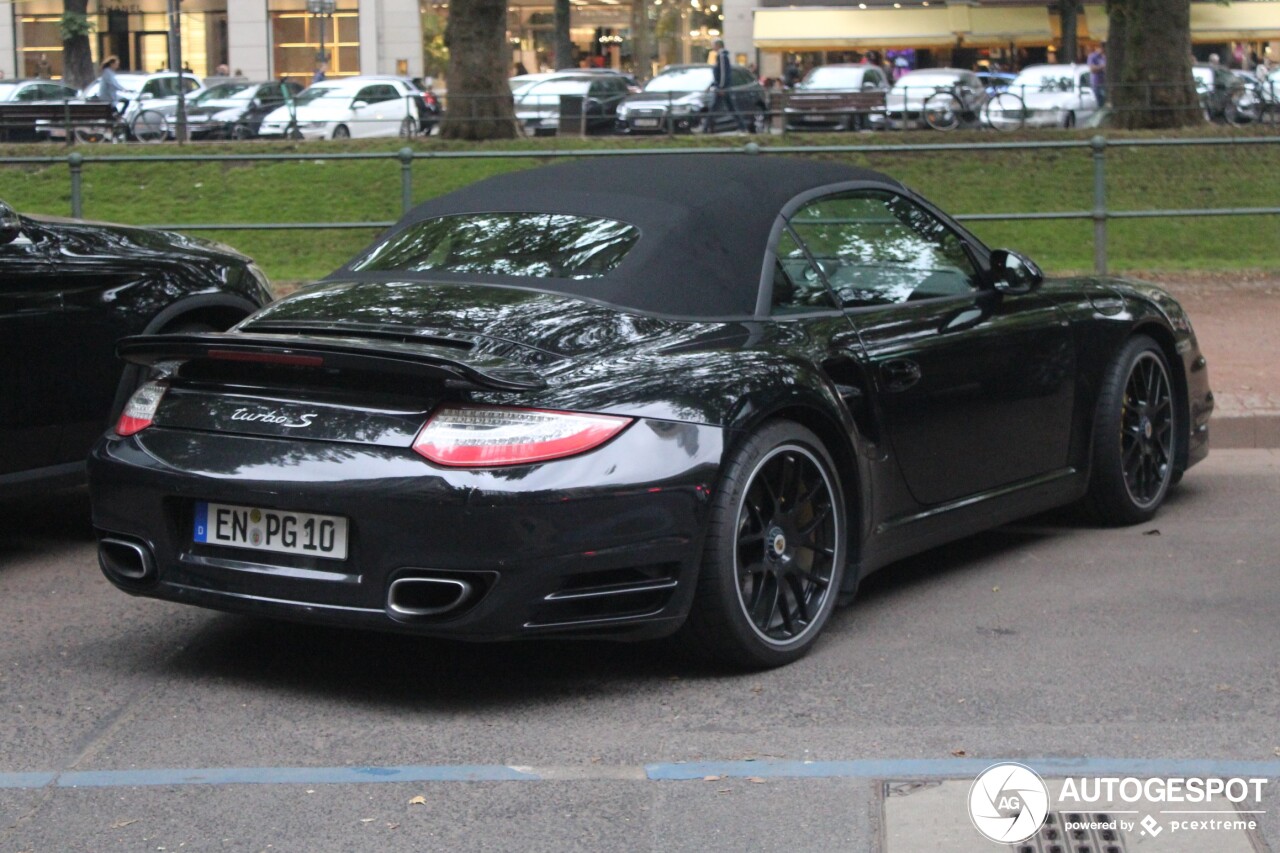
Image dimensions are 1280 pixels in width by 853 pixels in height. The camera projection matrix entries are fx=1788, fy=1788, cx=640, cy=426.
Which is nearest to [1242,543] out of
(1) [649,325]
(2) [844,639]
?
(2) [844,639]

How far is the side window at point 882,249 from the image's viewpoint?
568 centimetres

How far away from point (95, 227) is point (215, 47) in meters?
54.2

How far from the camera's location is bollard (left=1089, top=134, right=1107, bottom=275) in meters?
12.4

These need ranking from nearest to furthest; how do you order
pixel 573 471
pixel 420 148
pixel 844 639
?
pixel 573 471, pixel 844 639, pixel 420 148

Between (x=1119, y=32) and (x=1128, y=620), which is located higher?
(x=1119, y=32)

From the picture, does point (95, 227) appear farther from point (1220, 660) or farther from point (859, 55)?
point (859, 55)

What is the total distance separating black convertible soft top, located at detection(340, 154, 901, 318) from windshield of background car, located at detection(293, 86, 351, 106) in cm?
2761

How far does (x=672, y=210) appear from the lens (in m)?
5.41

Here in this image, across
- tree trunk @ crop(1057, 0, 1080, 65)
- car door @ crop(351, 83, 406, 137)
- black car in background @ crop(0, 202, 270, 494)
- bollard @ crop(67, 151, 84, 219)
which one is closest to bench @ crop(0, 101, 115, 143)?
car door @ crop(351, 83, 406, 137)

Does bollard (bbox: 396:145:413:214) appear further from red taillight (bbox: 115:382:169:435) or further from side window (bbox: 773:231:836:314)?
red taillight (bbox: 115:382:169:435)

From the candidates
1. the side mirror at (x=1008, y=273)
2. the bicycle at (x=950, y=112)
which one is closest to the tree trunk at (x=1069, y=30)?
the bicycle at (x=950, y=112)

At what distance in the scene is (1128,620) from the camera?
216 inches

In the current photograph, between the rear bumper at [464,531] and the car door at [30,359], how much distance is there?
1661 millimetres

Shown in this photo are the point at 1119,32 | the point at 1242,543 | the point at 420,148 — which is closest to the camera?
the point at 1242,543
